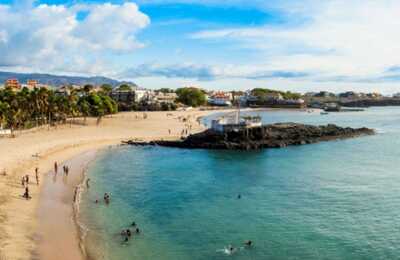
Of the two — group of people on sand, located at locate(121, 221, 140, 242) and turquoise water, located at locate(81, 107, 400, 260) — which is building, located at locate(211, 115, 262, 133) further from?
group of people on sand, located at locate(121, 221, 140, 242)

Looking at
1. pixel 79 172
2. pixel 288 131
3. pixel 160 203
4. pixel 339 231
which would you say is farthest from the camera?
pixel 288 131

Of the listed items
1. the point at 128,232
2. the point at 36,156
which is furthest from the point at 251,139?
the point at 128,232

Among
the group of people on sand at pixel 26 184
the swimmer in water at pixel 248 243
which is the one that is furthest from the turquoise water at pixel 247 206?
the group of people on sand at pixel 26 184

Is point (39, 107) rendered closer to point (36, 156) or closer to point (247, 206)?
point (36, 156)

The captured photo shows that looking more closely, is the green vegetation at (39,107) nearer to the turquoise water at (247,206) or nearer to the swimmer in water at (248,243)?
the turquoise water at (247,206)

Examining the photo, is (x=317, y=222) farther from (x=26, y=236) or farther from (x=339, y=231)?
(x=26, y=236)

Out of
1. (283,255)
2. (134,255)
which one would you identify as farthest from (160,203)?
(283,255)

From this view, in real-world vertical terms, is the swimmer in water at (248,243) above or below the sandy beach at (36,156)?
below
